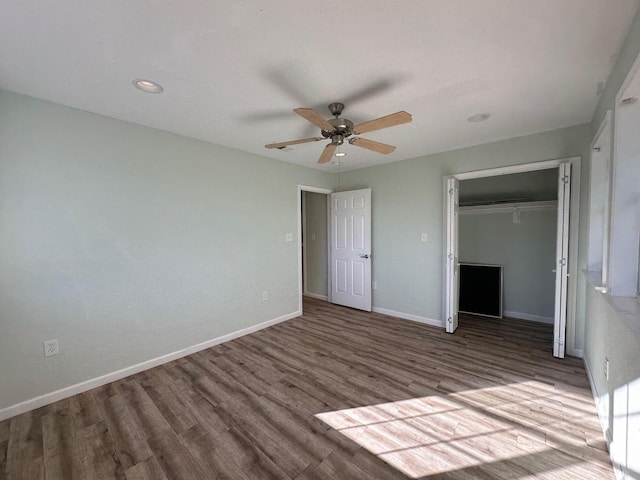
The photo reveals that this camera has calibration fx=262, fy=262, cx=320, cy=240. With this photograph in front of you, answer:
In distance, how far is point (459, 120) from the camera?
2561mm

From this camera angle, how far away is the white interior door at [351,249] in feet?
14.3

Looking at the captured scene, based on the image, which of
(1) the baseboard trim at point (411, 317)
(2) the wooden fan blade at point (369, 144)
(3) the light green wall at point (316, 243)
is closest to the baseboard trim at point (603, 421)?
(1) the baseboard trim at point (411, 317)

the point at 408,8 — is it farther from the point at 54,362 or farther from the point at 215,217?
the point at 54,362

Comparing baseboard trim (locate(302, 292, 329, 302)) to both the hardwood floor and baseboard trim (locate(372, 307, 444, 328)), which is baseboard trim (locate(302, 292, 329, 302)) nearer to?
baseboard trim (locate(372, 307, 444, 328))

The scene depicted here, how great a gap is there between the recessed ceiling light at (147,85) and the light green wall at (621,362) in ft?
9.24

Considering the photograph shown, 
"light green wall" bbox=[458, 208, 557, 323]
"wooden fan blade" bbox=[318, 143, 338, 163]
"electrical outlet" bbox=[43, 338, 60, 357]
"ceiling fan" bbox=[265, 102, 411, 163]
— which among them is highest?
"ceiling fan" bbox=[265, 102, 411, 163]

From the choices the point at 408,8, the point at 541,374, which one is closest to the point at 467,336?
the point at 541,374

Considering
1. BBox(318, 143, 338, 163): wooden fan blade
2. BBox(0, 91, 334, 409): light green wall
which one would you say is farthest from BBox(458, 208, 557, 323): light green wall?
BBox(0, 91, 334, 409): light green wall

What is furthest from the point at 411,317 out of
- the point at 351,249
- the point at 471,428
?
the point at 471,428

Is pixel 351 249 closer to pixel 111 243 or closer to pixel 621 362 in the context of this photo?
pixel 111 243

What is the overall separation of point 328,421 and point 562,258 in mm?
2818

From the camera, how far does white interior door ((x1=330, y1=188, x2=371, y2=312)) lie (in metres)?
4.34

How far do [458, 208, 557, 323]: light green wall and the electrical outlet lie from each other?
208 inches

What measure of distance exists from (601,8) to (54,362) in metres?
4.21
